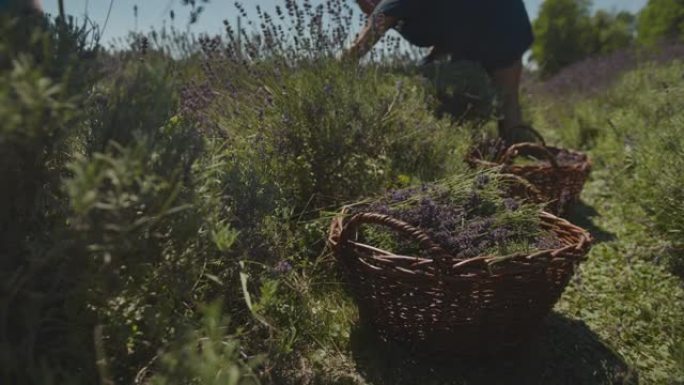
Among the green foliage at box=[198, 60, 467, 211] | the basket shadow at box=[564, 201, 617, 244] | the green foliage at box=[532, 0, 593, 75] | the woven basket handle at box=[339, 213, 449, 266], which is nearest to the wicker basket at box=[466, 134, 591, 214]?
the basket shadow at box=[564, 201, 617, 244]

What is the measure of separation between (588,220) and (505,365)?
174 centimetres

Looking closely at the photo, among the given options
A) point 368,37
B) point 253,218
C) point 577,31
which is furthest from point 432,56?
point 577,31

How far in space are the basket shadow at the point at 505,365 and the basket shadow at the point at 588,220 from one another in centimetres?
113

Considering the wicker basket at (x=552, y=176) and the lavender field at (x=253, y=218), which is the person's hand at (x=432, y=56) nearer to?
the lavender field at (x=253, y=218)

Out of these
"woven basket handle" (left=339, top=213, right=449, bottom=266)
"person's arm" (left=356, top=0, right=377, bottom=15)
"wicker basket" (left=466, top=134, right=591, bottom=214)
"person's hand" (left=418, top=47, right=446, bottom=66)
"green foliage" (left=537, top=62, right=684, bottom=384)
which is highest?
"person's arm" (left=356, top=0, right=377, bottom=15)

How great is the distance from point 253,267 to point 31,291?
71 cm

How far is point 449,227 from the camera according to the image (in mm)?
1854

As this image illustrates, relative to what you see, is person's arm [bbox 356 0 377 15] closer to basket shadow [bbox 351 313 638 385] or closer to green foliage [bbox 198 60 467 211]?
green foliage [bbox 198 60 467 211]

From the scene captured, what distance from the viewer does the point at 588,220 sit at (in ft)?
10.6

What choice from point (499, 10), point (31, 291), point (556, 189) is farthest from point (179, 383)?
point (499, 10)

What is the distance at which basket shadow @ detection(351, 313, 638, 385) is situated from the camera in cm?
172

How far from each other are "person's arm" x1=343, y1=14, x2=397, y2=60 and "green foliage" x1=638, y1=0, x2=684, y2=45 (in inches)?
512

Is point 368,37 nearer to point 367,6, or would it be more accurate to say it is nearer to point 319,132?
point 367,6

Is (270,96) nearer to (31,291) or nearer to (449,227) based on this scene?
(449,227)
